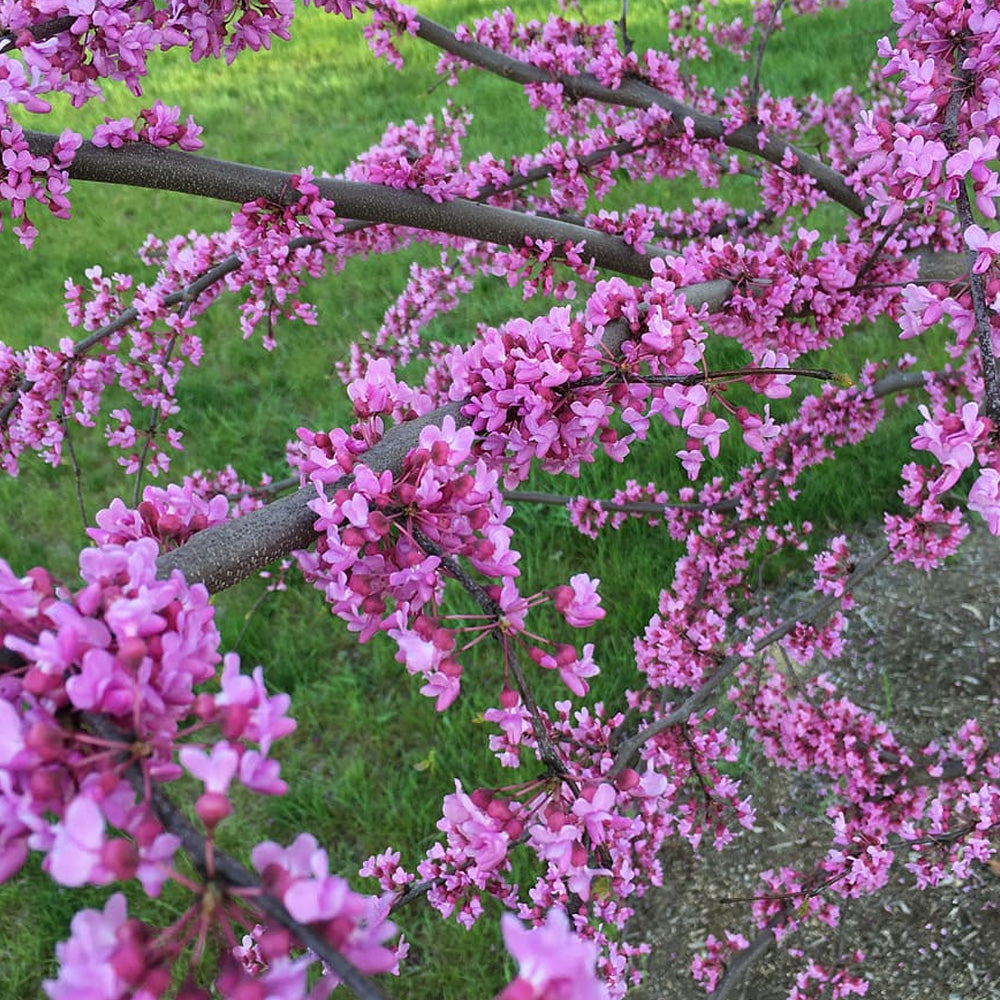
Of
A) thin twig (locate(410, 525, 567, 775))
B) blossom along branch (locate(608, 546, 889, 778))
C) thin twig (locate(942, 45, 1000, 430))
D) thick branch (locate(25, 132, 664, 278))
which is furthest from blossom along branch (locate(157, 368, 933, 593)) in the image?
thick branch (locate(25, 132, 664, 278))

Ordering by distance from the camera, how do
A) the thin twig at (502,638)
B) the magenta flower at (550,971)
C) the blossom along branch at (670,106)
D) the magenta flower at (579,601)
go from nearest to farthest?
the magenta flower at (550,971) → the thin twig at (502,638) → the magenta flower at (579,601) → the blossom along branch at (670,106)

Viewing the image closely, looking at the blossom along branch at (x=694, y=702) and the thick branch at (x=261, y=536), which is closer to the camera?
the thick branch at (x=261, y=536)

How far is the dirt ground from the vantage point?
8.46 ft

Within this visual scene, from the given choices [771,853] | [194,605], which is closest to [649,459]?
[771,853]

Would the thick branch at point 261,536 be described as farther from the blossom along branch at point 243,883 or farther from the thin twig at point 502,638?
the blossom along branch at point 243,883

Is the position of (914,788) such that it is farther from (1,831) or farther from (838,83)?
(838,83)

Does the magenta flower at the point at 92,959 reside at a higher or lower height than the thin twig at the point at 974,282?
lower

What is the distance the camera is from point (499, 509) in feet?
3.91

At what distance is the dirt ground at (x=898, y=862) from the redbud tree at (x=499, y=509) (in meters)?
0.09

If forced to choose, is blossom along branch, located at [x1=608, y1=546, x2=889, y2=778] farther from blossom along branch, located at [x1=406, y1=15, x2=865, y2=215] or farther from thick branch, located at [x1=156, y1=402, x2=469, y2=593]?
blossom along branch, located at [x1=406, y1=15, x2=865, y2=215]

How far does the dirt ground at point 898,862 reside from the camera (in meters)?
2.58

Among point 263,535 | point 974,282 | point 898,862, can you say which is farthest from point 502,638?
point 898,862

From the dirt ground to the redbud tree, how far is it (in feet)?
0.30

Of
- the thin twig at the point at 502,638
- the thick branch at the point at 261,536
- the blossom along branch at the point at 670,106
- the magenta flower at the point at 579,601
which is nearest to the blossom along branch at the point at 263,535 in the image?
the thick branch at the point at 261,536
